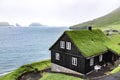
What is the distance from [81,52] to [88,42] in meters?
5.22

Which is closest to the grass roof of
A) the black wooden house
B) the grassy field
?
the black wooden house

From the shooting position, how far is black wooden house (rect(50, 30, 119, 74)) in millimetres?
35781

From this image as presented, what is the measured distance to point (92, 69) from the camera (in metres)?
37.3

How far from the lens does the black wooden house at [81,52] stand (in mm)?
35781

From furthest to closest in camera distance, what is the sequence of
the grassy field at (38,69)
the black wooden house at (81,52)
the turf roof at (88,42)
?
the turf roof at (88,42) → the black wooden house at (81,52) → the grassy field at (38,69)

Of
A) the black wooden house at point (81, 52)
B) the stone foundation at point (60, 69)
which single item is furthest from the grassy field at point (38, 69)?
the black wooden house at point (81, 52)

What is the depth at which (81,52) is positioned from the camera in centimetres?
3534

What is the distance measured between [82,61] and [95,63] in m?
4.31

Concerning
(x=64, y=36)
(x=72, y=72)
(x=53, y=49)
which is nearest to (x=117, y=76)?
(x=72, y=72)

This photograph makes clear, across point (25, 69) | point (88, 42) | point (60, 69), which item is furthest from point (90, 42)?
point (25, 69)

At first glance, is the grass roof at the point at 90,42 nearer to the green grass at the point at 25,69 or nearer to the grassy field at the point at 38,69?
the grassy field at the point at 38,69

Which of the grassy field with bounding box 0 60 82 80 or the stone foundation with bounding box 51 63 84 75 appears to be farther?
the stone foundation with bounding box 51 63 84 75

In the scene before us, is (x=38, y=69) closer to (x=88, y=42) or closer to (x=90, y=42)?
(x=88, y=42)

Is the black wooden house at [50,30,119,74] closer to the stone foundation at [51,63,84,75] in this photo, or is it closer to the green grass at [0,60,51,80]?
the stone foundation at [51,63,84,75]
